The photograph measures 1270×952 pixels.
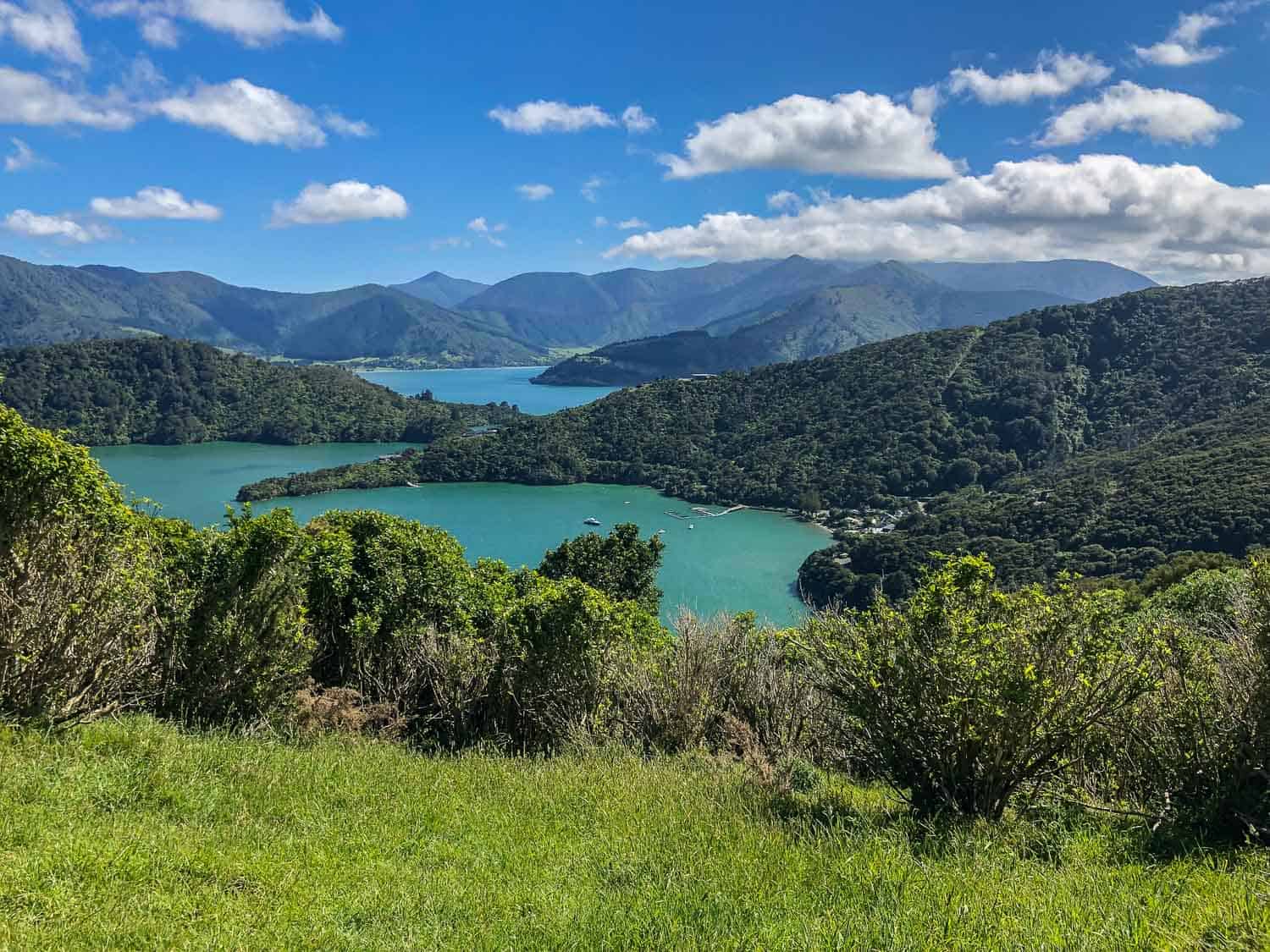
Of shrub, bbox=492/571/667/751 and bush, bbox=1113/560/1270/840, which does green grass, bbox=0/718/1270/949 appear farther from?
shrub, bbox=492/571/667/751

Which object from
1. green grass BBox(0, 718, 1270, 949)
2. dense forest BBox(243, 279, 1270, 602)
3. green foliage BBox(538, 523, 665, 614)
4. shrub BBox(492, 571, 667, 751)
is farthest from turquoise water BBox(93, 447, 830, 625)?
green grass BBox(0, 718, 1270, 949)

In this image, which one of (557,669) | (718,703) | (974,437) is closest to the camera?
(718,703)

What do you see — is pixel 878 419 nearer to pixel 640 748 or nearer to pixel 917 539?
pixel 917 539

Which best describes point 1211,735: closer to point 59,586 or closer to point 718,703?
point 718,703

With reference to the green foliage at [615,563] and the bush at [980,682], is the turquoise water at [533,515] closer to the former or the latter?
the green foliage at [615,563]

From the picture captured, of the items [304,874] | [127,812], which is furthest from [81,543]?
[304,874]

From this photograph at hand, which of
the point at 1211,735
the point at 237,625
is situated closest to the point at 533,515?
the point at 237,625
